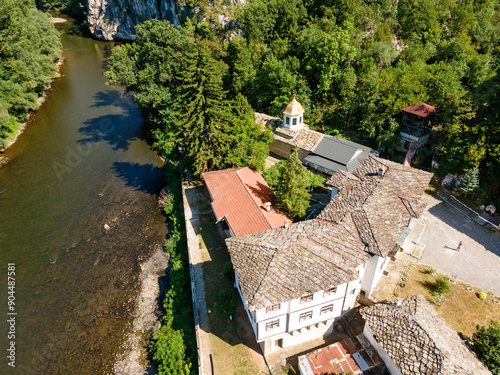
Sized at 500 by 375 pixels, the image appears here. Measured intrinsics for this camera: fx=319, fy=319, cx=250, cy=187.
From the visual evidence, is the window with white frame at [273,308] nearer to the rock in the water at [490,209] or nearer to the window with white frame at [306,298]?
the window with white frame at [306,298]

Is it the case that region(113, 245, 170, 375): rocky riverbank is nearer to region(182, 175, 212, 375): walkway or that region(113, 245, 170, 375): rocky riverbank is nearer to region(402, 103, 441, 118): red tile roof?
region(182, 175, 212, 375): walkway

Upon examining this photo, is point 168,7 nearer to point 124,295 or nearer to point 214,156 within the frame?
point 214,156

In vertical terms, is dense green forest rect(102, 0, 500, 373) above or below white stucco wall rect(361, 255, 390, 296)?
above

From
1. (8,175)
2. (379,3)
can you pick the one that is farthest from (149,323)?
(379,3)

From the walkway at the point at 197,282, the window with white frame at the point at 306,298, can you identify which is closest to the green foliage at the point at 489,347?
the window with white frame at the point at 306,298

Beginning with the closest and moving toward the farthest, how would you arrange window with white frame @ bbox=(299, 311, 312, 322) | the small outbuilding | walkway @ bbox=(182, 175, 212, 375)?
window with white frame @ bbox=(299, 311, 312, 322) → walkway @ bbox=(182, 175, 212, 375) → the small outbuilding

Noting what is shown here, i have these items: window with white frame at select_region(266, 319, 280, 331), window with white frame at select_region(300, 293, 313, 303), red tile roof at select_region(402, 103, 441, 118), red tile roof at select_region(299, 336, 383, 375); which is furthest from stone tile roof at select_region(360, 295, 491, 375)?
red tile roof at select_region(402, 103, 441, 118)
